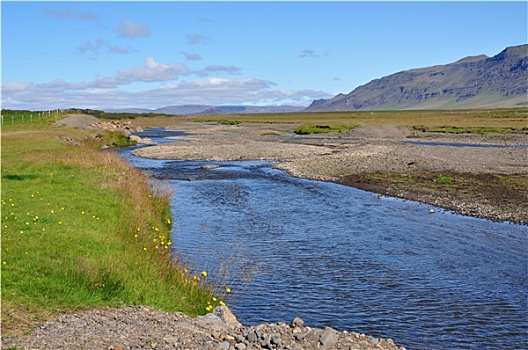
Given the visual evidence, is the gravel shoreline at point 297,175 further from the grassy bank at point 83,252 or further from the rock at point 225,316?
the grassy bank at point 83,252

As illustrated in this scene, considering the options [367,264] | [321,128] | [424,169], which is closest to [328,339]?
[367,264]

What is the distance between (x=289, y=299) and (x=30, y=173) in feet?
62.7

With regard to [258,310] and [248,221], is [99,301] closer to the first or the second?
[258,310]

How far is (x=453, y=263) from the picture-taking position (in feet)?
69.0

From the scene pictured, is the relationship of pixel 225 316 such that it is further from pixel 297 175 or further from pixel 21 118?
pixel 21 118

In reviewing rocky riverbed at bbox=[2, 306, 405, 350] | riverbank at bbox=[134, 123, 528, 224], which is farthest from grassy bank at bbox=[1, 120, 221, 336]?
riverbank at bbox=[134, 123, 528, 224]

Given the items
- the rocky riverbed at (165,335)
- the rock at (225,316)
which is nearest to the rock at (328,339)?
the rocky riverbed at (165,335)

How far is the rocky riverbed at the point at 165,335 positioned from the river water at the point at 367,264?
9.70 feet

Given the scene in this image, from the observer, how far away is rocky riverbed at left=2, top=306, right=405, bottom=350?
10.4m

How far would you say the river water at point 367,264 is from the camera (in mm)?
15477

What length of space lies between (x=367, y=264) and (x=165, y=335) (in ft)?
38.1

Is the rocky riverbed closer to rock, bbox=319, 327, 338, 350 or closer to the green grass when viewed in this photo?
rock, bbox=319, 327, 338, 350

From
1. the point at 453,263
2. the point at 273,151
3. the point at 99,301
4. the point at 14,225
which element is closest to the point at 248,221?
the point at 453,263

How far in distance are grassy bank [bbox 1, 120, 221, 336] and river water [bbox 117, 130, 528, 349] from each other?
2.00 metres
